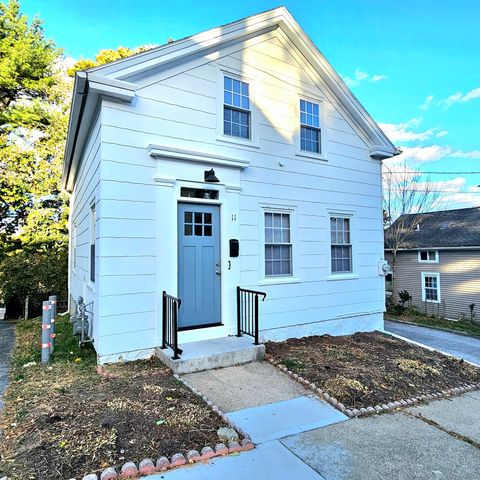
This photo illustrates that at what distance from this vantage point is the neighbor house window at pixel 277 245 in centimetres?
631

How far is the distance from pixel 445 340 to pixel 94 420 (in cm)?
835

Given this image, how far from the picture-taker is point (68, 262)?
1126cm

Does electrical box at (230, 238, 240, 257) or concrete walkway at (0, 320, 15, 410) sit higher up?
electrical box at (230, 238, 240, 257)

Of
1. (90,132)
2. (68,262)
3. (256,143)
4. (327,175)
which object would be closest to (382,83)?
(327,175)

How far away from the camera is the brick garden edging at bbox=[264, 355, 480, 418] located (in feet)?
11.9

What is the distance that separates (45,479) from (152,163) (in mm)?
3926

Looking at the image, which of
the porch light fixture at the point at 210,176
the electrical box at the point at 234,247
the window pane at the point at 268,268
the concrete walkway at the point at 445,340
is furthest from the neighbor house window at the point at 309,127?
the concrete walkway at the point at 445,340

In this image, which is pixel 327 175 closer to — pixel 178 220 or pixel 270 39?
pixel 270 39

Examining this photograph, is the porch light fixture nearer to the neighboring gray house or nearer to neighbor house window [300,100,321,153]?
neighbor house window [300,100,321,153]

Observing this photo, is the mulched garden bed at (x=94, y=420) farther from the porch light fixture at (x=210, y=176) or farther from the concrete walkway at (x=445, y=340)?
the concrete walkway at (x=445, y=340)

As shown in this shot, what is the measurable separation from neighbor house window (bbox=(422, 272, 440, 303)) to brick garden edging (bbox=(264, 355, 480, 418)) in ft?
43.5

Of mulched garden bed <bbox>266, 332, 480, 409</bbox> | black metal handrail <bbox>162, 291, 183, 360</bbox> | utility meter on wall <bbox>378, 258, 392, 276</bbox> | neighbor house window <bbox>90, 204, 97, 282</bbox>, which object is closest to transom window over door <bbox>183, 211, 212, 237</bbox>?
black metal handrail <bbox>162, 291, 183, 360</bbox>

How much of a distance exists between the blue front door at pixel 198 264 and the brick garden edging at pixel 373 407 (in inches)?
51.6

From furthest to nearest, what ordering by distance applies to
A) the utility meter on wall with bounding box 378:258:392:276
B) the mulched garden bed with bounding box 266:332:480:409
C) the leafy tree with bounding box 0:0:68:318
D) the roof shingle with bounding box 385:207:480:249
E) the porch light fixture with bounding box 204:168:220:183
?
the roof shingle with bounding box 385:207:480:249, the leafy tree with bounding box 0:0:68:318, the utility meter on wall with bounding box 378:258:392:276, the porch light fixture with bounding box 204:168:220:183, the mulched garden bed with bounding box 266:332:480:409
